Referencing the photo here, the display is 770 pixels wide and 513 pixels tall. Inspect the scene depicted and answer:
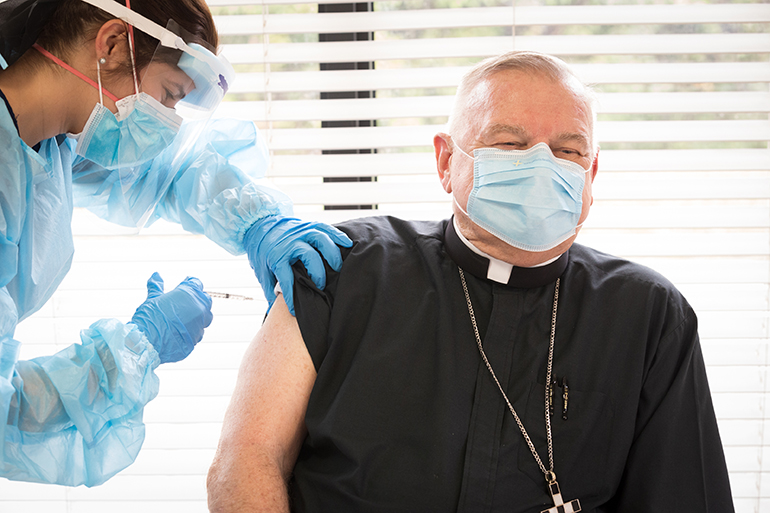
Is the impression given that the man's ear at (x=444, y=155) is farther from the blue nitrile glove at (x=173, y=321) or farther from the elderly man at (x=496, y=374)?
the blue nitrile glove at (x=173, y=321)

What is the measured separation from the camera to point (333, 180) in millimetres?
1909

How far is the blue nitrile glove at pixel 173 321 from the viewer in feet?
4.33

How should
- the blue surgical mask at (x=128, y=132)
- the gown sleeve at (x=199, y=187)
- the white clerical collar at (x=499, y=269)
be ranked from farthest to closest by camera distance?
the gown sleeve at (x=199, y=187), the white clerical collar at (x=499, y=269), the blue surgical mask at (x=128, y=132)

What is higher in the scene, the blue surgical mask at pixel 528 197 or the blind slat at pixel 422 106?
the blind slat at pixel 422 106

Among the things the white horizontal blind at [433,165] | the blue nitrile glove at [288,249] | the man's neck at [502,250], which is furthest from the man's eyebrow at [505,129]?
the white horizontal blind at [433,165]

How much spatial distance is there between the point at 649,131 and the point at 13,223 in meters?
1.77

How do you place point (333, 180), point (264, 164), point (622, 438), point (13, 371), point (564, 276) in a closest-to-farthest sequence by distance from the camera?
1. point (13, 371)
2. point (622, 438)
3. point (564, 276)
4. point (264, 164)
5. point (333, 180)

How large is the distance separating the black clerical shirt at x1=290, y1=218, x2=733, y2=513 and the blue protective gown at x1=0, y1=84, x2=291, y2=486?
36 cm

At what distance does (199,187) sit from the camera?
145cm

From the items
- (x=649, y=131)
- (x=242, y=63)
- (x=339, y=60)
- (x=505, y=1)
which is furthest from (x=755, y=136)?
(x=242, y=63)

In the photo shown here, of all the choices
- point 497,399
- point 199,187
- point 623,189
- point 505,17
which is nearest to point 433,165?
point 505,17

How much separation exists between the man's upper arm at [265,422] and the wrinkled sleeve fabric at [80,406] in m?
0.21

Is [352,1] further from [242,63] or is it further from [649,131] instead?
[649,131]

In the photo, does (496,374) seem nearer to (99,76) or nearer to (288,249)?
(288,249)
